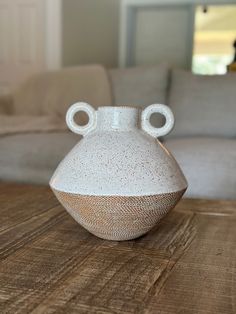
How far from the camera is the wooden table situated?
472mm

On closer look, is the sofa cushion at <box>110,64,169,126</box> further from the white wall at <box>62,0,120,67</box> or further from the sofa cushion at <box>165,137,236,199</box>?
the white wall at <box>62,0,120,67</box>

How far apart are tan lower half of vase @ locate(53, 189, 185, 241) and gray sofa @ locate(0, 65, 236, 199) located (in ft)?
3.71

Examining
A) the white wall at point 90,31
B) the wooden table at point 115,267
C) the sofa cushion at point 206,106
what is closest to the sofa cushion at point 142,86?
the sofa cushion at point 206,106

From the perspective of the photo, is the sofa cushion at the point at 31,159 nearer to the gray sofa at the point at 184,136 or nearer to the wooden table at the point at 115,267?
the gray sofa at the point at 184,136

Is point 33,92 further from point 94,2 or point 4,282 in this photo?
point 4,282

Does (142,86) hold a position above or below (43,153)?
above

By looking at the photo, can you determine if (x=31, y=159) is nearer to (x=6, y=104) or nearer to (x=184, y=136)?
(x=6, y=104)

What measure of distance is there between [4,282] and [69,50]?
329 cm

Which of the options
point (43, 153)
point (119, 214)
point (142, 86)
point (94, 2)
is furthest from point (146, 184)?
point (94, 2)

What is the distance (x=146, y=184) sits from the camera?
64cm

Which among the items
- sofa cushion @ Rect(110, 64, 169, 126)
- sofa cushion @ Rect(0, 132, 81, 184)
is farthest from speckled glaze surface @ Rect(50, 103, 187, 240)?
sofa cushion @ Rect(110, 64, 169, 126)

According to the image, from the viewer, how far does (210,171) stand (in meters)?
1.83

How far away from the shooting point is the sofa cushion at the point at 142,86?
8.12 feet

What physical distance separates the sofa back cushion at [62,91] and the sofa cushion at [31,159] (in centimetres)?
53
